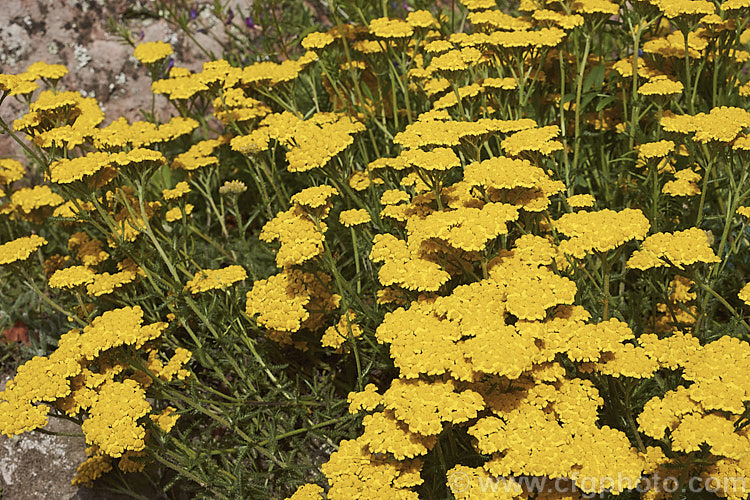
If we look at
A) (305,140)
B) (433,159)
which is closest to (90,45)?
(305,140)

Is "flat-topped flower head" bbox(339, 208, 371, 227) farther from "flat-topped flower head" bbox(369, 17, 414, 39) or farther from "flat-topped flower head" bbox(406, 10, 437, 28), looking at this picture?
"flat-topped flower head" bbox(406, 10, 437, 28)

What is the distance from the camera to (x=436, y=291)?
2.88 metres

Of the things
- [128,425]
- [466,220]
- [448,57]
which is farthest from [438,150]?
[128,425]

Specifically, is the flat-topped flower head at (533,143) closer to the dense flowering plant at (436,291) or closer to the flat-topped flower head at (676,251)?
the dense flowering plant at (436,291)

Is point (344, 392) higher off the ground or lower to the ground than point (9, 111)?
lower

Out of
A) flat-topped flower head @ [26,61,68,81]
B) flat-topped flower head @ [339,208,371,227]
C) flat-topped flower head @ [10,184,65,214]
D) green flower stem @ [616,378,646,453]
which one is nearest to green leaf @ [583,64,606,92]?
flat-topped flower head @ [339,208,371,227]

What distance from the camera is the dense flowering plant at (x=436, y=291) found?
227 centimetres

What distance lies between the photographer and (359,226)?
3.14 metres

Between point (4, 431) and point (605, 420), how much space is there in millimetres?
2577

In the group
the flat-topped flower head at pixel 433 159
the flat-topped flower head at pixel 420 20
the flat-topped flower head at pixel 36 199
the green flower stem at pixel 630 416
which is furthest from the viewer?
the flat-topped flower head at pixel 36 199

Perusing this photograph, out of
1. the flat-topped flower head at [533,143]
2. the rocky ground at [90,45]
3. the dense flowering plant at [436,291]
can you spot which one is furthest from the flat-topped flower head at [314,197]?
the rocky ground at [90,45]

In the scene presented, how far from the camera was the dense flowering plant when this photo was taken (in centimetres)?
227

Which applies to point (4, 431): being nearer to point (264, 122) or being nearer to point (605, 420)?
point (264, 122)

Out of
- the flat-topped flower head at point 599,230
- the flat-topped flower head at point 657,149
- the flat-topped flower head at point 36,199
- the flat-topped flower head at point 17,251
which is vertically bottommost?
the flat-topped flower head at point 36,199
